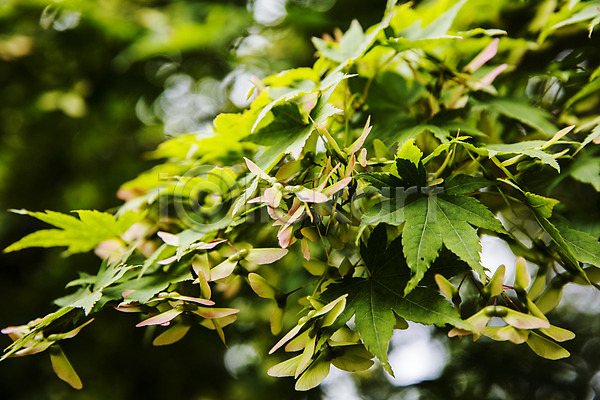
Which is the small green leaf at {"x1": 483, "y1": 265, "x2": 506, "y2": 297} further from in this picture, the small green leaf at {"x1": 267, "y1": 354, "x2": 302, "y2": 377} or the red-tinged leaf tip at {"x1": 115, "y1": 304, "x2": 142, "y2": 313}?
the red-tinged leaf tip at {"x1": 115, "y1": 304, "x2": 142, "y2": 313}

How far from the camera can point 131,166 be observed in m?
1.91

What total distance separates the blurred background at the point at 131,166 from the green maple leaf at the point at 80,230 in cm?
64

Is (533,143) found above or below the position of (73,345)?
above

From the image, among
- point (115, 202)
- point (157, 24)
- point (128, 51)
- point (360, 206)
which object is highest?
point (360, 206)

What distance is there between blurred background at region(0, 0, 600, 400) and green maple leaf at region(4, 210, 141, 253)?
639 millimetres

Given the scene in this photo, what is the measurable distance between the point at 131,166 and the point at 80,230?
1262 mm

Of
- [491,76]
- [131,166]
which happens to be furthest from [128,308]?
A: [131,166]

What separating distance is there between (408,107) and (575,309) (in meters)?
1.77

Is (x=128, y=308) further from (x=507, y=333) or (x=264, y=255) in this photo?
(x=507, y=333)

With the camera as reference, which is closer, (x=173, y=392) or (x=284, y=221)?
(x=284, y=221)

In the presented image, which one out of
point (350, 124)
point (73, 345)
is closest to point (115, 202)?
point (73, 345)

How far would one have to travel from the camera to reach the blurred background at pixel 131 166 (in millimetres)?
1540

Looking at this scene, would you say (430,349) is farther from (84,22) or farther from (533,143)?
(84,22)

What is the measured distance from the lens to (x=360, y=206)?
61 centimetres
